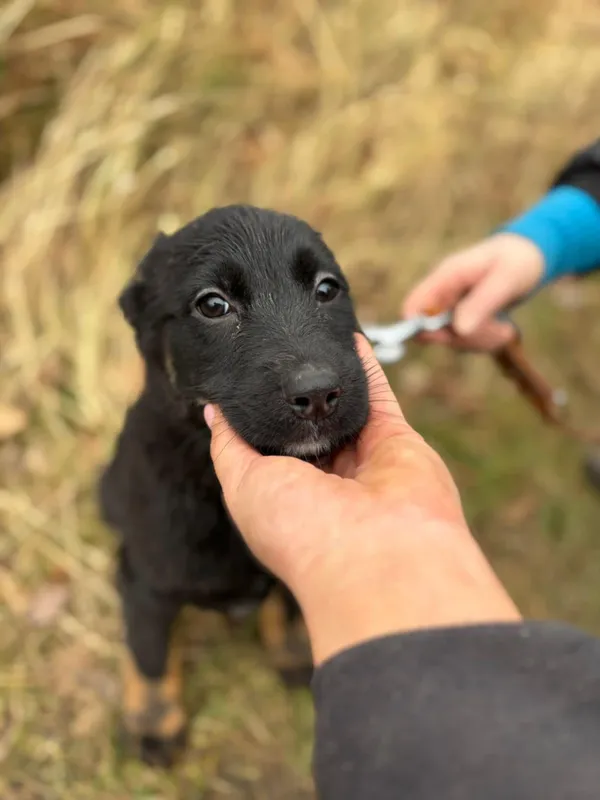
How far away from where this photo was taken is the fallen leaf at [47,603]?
3.34 metres

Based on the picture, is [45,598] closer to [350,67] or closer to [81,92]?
[81,92]

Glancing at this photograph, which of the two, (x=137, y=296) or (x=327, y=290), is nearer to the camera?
(x=327, y=290)

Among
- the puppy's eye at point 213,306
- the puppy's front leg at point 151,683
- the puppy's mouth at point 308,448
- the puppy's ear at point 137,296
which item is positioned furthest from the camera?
the puppy's front leg at point 151,683

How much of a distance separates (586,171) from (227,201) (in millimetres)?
2413

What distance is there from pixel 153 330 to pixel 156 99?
3079mm

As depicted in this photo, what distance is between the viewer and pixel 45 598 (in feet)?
11.2

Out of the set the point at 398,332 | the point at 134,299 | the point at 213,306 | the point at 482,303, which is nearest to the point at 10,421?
the point at 134,299

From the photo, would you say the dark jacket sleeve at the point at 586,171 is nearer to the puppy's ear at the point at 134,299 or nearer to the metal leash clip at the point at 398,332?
the metal leash clip at the point at 398,332

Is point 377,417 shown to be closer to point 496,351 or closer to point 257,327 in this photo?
point 257,327

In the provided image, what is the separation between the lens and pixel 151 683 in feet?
9.25

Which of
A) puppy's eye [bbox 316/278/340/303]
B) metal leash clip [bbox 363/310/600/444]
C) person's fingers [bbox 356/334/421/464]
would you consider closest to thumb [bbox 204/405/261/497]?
person's fingers [bbox 356/334/421/464]

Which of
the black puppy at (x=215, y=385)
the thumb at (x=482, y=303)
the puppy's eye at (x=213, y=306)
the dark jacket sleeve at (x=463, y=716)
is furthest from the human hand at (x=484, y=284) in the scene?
the dark jacket sleeve at (x=463, y=716)

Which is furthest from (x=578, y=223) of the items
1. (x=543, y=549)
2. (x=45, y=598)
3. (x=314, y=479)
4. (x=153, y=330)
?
(x=45, y=598)

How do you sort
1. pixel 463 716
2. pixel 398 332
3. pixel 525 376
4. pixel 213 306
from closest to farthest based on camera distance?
pixel 463 716, pixel 213 306, pixel 398 332, pixel 525 376
